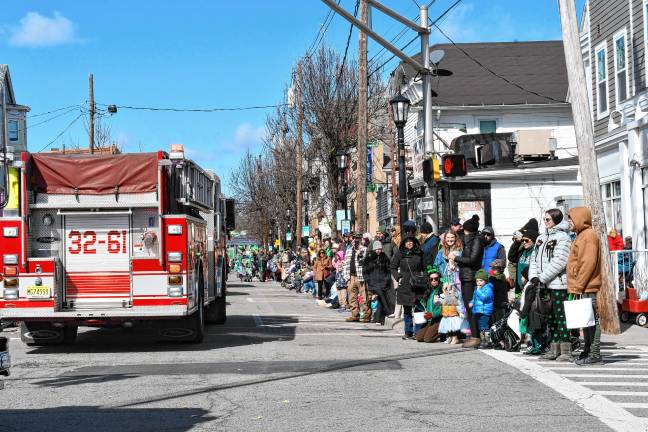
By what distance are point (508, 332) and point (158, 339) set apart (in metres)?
6.07

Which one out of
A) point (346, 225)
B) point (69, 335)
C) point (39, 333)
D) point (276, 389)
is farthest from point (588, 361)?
point (346, 225)

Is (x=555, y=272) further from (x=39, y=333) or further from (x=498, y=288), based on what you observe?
(x=39, y=333)

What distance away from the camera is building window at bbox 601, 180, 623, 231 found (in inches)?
965

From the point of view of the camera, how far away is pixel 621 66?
23.9m

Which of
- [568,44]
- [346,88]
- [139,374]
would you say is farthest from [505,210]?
[139,374]

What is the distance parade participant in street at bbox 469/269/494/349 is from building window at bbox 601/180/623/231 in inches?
421

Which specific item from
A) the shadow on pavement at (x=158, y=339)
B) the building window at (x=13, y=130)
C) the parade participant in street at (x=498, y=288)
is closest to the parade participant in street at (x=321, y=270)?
the shadow on pavement at (x=158, y=339)

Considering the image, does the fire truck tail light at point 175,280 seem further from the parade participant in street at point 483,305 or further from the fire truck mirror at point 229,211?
the fire truck mirror at point 229,211

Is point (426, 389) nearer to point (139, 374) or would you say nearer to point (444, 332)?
point (139, 374)

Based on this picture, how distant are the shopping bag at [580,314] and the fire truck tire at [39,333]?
780 centimetres

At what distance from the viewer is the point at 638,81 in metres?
22.7

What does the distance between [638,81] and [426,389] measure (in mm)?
14854

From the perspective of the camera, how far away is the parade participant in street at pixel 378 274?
19.4 metres

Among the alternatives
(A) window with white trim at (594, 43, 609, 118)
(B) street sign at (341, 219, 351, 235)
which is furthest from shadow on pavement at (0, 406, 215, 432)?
(B) street sign at (341, 219, 351, 235)
